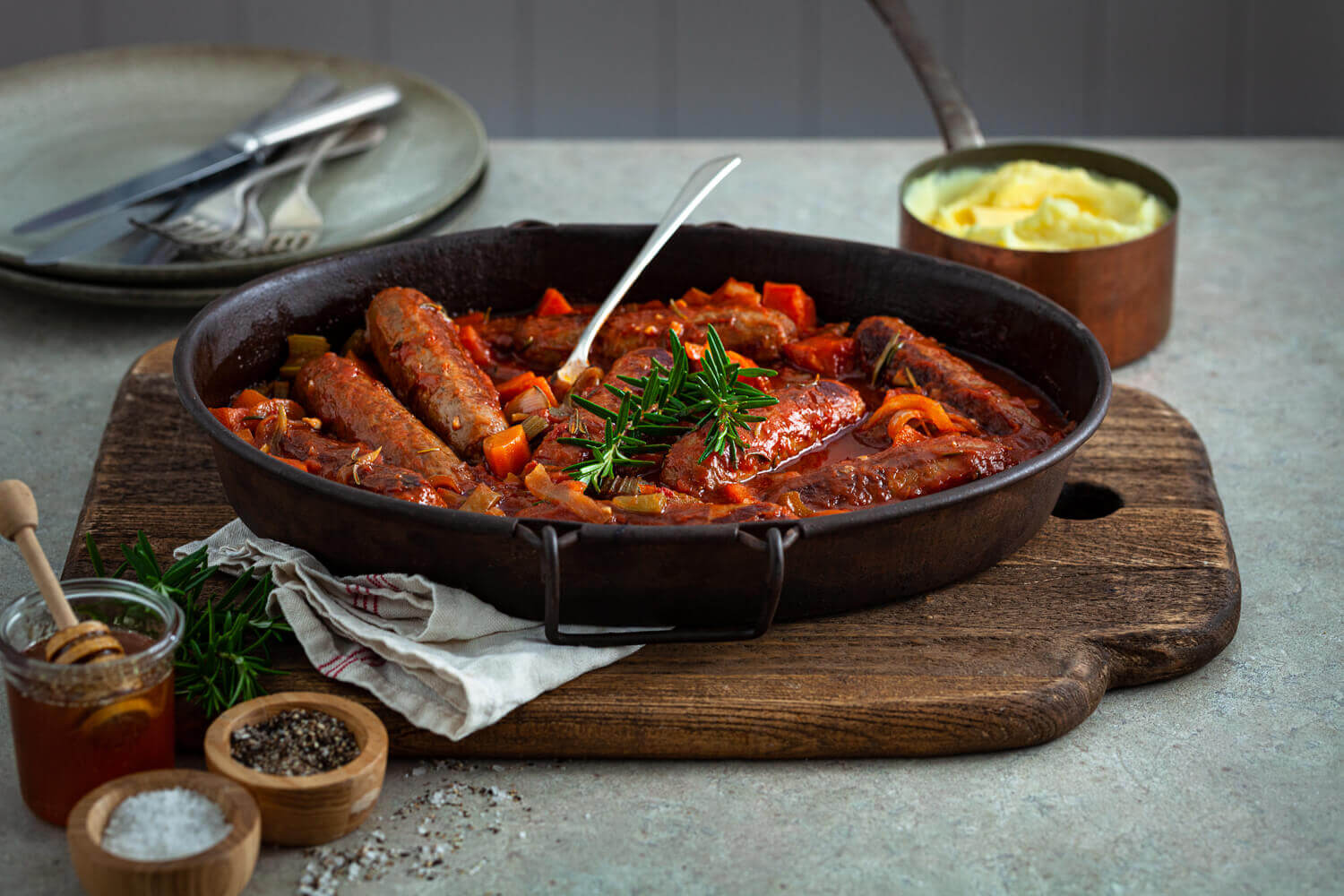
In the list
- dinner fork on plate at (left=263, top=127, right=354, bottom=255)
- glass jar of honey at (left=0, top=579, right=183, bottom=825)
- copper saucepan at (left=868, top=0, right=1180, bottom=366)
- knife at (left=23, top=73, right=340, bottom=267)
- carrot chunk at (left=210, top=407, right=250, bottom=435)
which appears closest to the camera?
glass jar of honey at (left=0, top=579, right=183, bottom=825)

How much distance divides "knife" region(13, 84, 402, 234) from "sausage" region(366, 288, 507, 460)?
1.18 m

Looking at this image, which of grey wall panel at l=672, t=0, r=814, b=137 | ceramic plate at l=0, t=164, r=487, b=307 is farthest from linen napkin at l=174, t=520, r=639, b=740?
grey wall panel at l=672, t=0, r=814, b=137

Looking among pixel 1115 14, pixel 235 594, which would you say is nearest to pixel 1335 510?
pixel 235 594

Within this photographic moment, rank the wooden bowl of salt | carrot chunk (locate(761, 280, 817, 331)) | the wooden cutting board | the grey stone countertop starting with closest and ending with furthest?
the wooden bowl of salt < the grey stone countertop < the wooden cutting board < carrot chunk (locate(761, 280, 817, 331))

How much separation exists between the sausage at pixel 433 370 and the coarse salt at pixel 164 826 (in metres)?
1.13

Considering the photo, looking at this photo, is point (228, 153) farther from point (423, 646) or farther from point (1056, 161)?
point (1056, 161)

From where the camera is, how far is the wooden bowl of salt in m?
1.99

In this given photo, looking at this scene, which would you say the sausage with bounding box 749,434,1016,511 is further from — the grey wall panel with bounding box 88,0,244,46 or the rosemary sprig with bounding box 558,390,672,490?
the grey wall panel with bounding box 88,0,244,46

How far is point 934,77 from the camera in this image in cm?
434

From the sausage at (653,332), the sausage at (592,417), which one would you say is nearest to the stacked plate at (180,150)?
the sausage at (653,332)

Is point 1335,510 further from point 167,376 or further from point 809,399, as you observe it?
point 167,376

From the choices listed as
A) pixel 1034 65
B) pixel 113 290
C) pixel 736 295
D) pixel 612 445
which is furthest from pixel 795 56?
pixel 612 445

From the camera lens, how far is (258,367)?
11.2ft

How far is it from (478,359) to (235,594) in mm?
987
